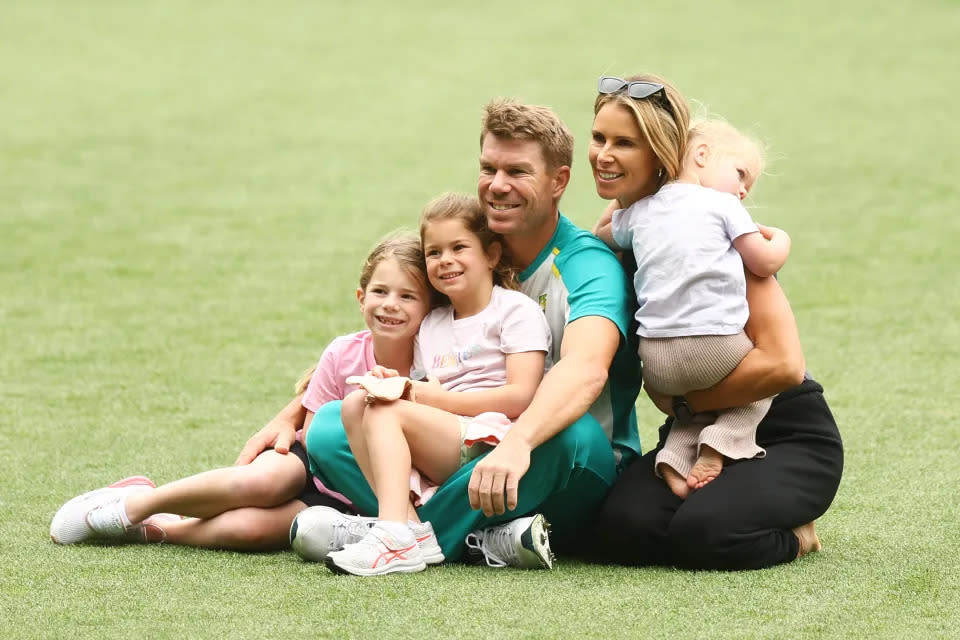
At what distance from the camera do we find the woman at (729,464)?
3.53 metres

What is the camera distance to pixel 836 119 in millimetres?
12047

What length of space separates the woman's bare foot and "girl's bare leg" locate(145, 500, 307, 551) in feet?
3.52

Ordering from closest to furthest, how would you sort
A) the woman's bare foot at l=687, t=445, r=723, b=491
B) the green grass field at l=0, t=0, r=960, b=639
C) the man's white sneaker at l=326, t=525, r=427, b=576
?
the green grass field at l=0, t=0, r=960, b=639, the man's white sneaker at l=326, t=525, r=427, b=576, the woman's bare foot at l=687, t=445, r=723, b=491

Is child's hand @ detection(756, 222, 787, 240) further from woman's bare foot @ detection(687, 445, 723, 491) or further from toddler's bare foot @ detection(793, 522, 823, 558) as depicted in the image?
toddler's bare foot @ detection(793, 522, 823, 558)

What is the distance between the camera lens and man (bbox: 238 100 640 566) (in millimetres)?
3428

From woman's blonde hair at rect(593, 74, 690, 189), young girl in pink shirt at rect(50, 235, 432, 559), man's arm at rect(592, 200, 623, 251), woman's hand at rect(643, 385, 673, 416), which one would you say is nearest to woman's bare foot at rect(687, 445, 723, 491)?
woman's hand at rect(643, 385, 673, 416)

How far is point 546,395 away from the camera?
343 cm

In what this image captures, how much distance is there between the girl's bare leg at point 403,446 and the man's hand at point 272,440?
0.48 metres

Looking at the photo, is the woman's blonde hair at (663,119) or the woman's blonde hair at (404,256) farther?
the woman's blonde hair at (404,256)

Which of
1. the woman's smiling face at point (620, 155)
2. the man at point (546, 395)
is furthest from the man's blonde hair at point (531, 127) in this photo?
the woman's smiling face at point (620, 155)

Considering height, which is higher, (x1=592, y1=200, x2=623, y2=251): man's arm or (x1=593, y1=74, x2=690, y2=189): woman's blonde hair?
(x1=593, y1=74, x2=690, y2=189): woman's blonde hair

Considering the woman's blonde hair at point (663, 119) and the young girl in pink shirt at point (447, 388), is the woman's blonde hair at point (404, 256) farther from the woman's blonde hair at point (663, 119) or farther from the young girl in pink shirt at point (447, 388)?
the woman's blonde hair at point (663, 119)

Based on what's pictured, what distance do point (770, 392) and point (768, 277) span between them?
30 centimetres

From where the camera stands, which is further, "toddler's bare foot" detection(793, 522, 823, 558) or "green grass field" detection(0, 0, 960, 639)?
"toddler's bare foot" detection(793, 522, 823, 558)
